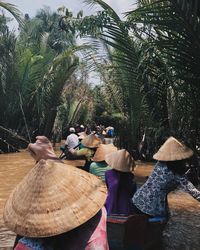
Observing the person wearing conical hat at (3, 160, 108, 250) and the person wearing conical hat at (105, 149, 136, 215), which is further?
the person wearing conical hat at (105, 149, 136, 215)

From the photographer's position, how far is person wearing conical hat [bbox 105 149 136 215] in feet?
14.4

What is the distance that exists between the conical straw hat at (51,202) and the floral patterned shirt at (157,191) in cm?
221

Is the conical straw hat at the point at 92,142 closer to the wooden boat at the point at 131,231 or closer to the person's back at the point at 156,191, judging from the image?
the person's back at the point at 156,191

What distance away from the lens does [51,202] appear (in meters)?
1.87

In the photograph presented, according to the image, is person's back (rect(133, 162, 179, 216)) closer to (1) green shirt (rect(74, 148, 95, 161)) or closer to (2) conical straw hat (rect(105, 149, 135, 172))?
(2) conical straw hat (rect(105, 149, 135, 172))

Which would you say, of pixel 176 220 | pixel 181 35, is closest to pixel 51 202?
pixel 181 35

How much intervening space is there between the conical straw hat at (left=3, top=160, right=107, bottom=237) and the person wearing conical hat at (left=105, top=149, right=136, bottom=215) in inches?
94.2

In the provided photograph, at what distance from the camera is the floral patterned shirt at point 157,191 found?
4.15 metres

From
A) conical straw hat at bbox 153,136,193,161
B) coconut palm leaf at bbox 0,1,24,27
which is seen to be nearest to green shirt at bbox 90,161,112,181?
conical straw hat at bbox 153,136,193,161

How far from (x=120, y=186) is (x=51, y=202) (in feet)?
8.56

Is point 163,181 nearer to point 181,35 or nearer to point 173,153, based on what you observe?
point 173,153

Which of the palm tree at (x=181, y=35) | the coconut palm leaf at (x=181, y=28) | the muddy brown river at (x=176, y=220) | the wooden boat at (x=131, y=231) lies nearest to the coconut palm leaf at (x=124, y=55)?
the palm tree at (x=181, y=35)

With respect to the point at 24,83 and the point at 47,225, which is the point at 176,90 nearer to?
the point at 47,225

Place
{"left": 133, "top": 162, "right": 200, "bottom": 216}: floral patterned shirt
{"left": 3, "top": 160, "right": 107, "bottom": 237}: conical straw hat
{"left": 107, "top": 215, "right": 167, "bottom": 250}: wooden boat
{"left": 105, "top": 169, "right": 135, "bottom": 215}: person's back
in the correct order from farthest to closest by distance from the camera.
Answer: {"left": 105, "top": 169, "right": 135, "bottom": 215}: person's back → {"left": 133, "top": 162, "right": 200, "bottom": 216}: floral patterned shirt → {"left": 107, "top": 215, "right": 167, "bottom": 250}: wooden boat → {"left": 3, "top": 160, "right": 107, "bottom": 237}: conical straw hat
